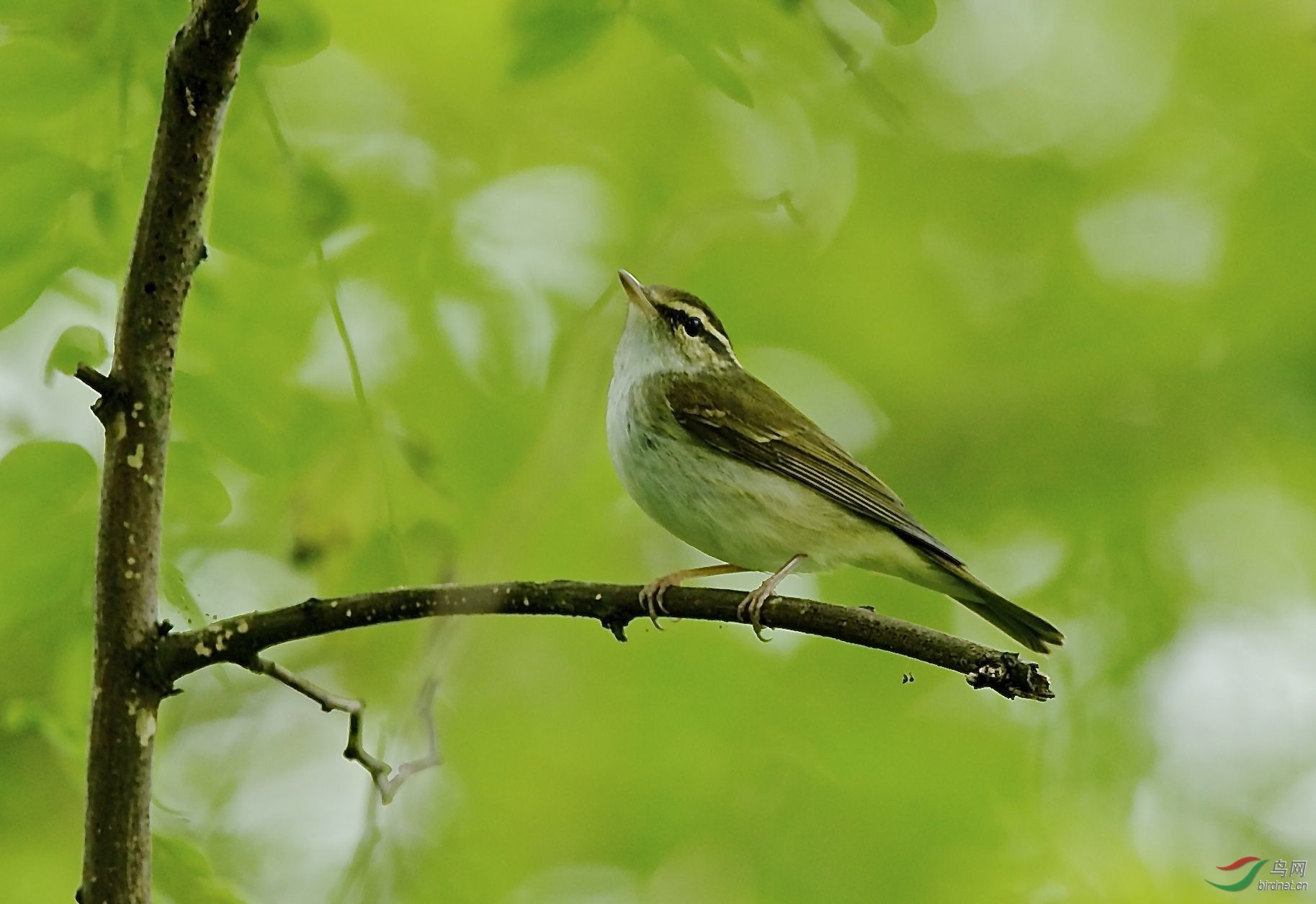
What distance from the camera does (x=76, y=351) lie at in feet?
8.55

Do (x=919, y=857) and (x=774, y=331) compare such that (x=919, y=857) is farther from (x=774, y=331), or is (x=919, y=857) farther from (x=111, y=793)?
(x=111, y=793)

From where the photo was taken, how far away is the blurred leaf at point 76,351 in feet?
8.40

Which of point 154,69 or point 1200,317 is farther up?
point 1200,317

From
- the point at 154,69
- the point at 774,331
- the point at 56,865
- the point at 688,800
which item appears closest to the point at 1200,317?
the point at 774,331

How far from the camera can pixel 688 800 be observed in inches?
161

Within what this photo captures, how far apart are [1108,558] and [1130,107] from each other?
1.65 m

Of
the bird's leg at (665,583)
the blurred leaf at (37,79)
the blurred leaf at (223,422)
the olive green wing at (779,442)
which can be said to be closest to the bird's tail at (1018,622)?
the olive green wing at (779,442)

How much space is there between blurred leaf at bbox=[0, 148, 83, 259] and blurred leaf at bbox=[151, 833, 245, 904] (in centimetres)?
119

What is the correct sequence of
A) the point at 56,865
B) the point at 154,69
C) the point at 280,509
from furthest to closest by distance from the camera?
1. the point at 56,865
2. the point at 280,509
3. the point at 154,69

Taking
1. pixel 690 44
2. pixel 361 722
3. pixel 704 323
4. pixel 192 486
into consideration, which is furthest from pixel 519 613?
pixel 704 323

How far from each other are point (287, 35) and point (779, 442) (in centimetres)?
233

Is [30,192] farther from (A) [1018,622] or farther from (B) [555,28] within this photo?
(A) [1018,622]

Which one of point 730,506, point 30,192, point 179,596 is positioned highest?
point 730,506

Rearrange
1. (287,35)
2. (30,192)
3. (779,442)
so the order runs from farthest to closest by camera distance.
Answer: (779,442), (287,35), (30,192)
